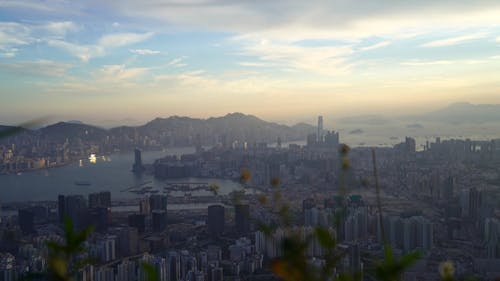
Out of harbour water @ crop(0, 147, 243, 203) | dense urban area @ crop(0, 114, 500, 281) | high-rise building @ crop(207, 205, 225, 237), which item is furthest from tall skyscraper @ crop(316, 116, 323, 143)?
high-rise building @ crop(207, 205, 225, 237)

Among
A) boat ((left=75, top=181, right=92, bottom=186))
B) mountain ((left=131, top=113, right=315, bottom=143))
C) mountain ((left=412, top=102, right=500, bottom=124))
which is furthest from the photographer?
mountain ((left=131, top=113, right=315, bottom=143))

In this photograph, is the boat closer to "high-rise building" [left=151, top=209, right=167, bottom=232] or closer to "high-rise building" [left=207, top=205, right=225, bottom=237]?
"high-rise building" [left=151, top=209, right=167, bottom=232]

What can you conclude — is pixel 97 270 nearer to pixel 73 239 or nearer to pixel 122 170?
pixel 73 239

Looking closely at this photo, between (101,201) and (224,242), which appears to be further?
(101,201)

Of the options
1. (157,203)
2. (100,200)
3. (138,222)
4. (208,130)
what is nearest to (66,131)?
(208,130)

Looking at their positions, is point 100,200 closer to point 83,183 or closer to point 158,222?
point 158,222

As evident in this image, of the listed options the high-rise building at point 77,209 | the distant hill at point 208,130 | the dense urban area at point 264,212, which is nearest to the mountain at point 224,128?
the distant hill at point 208,130

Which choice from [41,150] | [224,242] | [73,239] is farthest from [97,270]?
[41,150]

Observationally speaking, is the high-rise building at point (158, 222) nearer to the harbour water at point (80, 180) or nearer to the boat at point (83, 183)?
the harbour water at point (80, 180)
